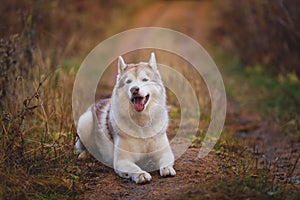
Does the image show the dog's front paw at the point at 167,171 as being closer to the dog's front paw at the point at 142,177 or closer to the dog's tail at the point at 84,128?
the dog's front paw at the point at 142,177

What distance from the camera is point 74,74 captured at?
8.91 metres

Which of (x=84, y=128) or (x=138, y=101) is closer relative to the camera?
(x=138, y=101)

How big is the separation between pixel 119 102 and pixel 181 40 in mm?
10609

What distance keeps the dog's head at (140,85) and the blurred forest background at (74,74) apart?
0.83 meters

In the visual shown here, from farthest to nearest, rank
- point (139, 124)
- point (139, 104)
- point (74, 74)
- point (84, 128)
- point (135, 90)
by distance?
point (74, 74) → point (84, 128) → point (139, 124) → point (139, 104) → point (135, 90)

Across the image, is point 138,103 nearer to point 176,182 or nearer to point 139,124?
point 139,124

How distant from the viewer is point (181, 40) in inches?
593

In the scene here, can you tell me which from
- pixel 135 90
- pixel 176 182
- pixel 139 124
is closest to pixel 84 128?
pixel 139 124

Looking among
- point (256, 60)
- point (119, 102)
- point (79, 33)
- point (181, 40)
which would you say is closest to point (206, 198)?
point (119, 102)

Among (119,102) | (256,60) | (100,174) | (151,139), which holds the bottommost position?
(100,174)

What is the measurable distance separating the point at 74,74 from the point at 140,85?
15.0ft

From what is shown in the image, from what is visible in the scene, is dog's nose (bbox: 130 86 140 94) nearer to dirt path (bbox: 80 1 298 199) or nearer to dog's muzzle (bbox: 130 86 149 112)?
dog's muzzle (bbox: 130 86 149 112)

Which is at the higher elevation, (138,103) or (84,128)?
(138,103)

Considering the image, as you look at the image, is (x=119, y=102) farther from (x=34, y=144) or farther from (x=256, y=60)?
(x=256, y=60)
